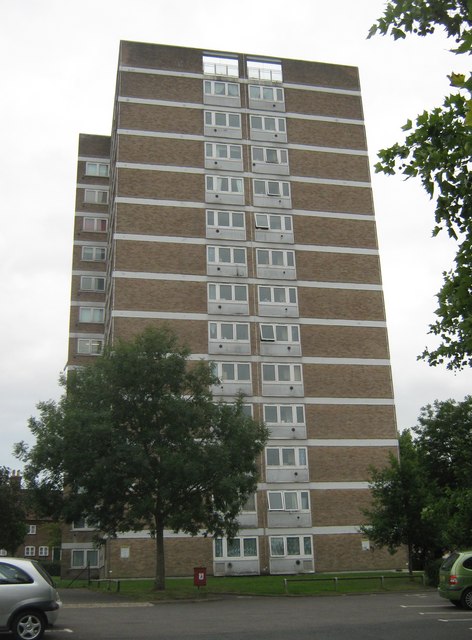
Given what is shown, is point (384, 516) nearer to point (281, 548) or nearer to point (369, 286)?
point (281, 548)

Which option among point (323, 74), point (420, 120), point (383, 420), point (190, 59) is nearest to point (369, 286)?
point (383, 420)

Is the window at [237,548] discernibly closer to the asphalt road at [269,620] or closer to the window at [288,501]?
the window at [288,501]

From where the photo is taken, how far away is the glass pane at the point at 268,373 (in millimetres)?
42969

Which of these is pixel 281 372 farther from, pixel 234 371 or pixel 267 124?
pixel 267 124

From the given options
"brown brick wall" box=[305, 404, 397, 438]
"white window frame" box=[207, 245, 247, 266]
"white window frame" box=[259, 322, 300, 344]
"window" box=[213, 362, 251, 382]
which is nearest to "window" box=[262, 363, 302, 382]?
"window" box=[213, 362, 251, 382]

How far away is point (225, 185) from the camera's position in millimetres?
46250

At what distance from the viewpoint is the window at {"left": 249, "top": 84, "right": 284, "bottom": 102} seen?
49.3m

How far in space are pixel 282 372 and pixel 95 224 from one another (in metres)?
21.0

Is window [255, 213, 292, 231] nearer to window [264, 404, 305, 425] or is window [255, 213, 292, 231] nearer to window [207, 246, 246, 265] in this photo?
window [207, 246, 246, 265]

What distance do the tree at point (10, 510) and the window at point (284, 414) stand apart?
1797cm

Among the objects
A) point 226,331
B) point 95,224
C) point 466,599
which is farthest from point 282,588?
point 95,224

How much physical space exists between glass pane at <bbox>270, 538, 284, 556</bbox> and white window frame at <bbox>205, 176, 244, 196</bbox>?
68.6 feet

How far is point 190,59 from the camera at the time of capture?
48.9 meters

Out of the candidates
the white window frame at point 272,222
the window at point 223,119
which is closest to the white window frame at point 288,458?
the white window frame at point 272,222
